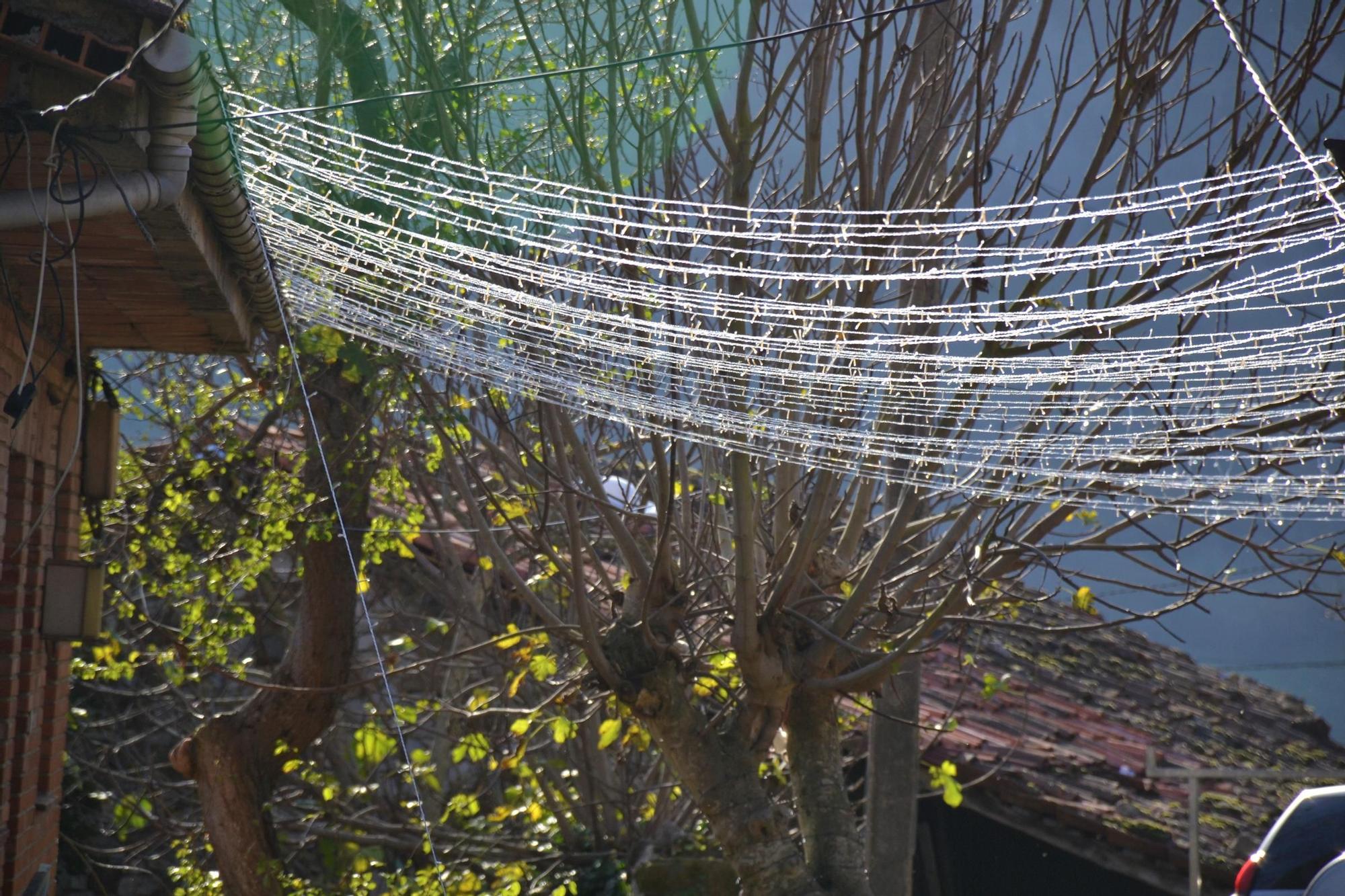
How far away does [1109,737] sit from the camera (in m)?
7.84

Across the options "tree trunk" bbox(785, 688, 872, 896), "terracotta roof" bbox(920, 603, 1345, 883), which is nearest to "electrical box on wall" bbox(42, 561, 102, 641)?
"tree trunk" bbox(785, 688, 872, 896)

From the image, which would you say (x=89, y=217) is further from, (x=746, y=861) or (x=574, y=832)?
(x=574, y=832)

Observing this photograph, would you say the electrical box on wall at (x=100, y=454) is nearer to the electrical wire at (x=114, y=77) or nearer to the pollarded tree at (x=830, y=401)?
the pollarded tree at (x=830, y=401)

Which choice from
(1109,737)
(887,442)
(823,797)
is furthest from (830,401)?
(1109,737)

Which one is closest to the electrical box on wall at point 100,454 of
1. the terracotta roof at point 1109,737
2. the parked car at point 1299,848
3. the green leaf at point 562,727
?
the green leaf at point 562,727

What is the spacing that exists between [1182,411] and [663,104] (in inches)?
100

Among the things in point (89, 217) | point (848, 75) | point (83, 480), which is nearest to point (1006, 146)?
point (848, 75)

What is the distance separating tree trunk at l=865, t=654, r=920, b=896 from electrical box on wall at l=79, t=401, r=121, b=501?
10.1 feet

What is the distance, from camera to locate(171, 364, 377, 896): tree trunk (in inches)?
223

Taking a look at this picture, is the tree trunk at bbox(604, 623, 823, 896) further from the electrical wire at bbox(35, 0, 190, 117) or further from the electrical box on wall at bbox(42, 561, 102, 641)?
the electrical wire at bbox(35, 0, 190, 117)

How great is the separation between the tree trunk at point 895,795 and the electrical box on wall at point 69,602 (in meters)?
2.99

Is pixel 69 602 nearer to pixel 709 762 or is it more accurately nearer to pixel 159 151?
pixel 159 151

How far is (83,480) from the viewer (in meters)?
4.30

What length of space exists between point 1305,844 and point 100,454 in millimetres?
5237
